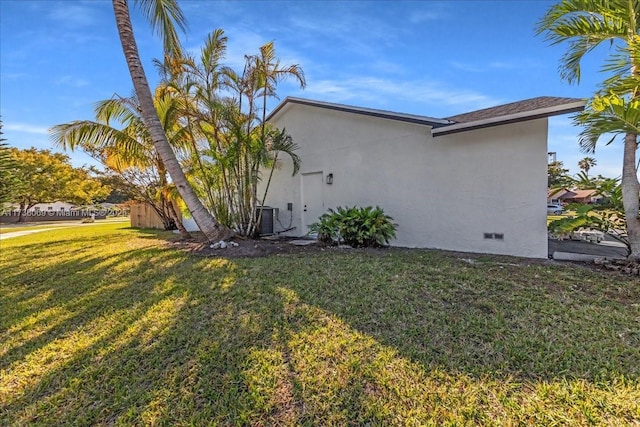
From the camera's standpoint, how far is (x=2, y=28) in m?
7.27

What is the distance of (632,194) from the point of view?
510 cm

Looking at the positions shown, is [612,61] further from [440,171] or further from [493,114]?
[440,171]

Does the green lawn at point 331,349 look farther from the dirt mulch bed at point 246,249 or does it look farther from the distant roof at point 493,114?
the distant roof at point 493,114

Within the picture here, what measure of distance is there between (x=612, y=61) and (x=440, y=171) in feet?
11.5

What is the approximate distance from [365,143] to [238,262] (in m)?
5.14

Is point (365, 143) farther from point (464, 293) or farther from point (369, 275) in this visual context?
point (464, 293)

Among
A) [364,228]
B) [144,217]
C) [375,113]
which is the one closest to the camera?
[364,228]

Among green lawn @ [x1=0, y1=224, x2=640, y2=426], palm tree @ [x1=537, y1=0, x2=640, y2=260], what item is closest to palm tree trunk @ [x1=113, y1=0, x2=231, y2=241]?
green lawn @ [x1=0, y1=224, x2=640, y2=426]

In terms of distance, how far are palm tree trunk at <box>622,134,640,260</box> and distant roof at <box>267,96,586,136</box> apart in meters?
1.03

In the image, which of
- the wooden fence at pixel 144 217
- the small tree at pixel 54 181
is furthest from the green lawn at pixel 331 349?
the small tree at pixel 54 181

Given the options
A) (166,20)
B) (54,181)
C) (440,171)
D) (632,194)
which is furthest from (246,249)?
(54,181)

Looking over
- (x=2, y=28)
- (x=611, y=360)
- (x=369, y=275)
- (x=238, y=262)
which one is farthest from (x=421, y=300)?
(x=2, y=28)

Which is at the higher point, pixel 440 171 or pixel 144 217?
pixel 440 171

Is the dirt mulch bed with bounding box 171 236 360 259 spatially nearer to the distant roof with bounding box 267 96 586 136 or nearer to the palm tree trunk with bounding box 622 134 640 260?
the distant roof with bounding box 267 96 586 136
